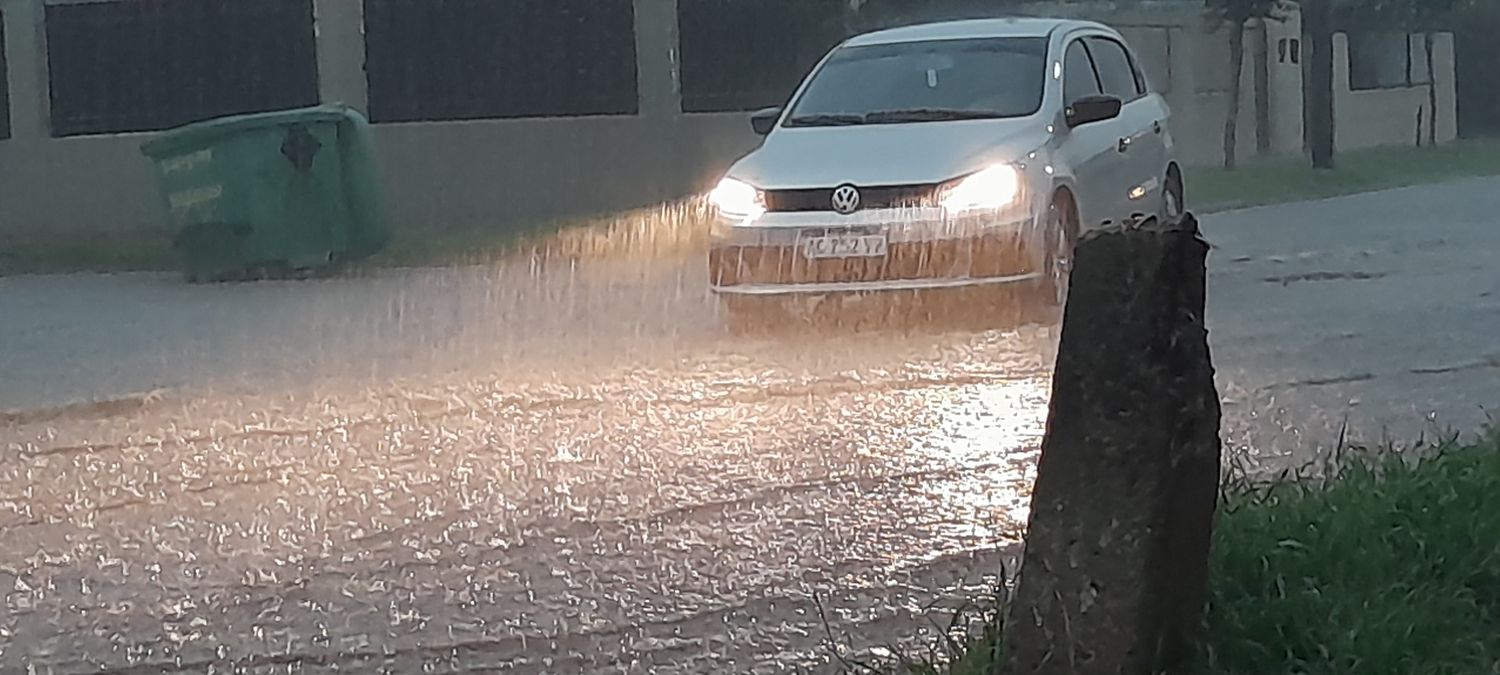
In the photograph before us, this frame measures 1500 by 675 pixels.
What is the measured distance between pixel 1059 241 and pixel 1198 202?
11.9 meters

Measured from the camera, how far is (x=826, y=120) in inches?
446

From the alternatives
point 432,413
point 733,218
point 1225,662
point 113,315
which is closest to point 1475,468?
point 1225,662

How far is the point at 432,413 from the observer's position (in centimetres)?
838

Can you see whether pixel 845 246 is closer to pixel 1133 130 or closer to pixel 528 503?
pixel 1133 130

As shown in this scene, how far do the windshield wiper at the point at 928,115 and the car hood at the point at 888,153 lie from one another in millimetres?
177

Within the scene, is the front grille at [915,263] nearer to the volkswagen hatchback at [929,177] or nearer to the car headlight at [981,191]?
the volkswagen hatchback at [929,177]

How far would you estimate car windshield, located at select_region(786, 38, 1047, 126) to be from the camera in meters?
11.2

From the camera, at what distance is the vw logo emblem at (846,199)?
10.2m

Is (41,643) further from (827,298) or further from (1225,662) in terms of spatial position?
(827,298)

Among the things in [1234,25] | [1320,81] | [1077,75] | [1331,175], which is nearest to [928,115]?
[1077,75]

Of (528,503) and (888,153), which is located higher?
Answer: (888,153)

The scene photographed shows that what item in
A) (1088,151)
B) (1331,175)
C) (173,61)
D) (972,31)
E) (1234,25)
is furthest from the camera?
(1234,25)

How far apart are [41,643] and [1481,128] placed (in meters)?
38.6

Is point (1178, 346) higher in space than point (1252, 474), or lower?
higher
